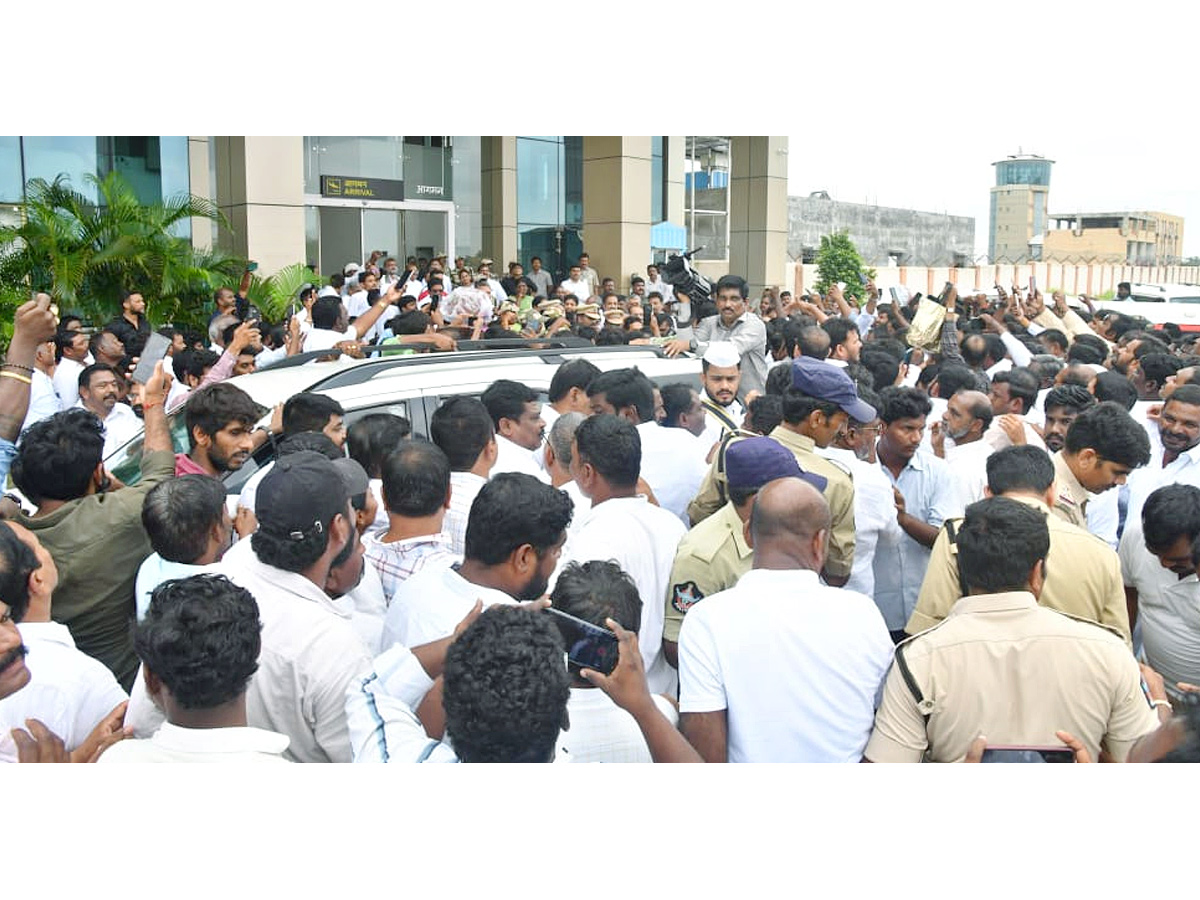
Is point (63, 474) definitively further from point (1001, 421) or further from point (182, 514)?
point (1001, 421)

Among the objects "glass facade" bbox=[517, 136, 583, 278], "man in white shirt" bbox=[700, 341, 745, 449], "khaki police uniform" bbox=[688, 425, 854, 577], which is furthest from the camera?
"glass facade" bbox=[517, 136, 583, 278]

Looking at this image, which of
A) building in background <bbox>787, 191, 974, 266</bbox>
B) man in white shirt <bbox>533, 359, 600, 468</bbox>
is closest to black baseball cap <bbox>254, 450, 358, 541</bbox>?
man in white shirt <bbox>533, 359, 600, 468</bbox>

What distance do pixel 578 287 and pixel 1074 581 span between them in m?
15.4

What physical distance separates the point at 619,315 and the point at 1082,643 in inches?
384

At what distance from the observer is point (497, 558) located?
301 cm

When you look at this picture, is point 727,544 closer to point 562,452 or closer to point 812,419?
point 812,419

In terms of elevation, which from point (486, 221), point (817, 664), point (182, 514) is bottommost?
point (817, 664)

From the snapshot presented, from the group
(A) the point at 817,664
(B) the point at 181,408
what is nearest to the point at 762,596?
(A) the point at 817,664

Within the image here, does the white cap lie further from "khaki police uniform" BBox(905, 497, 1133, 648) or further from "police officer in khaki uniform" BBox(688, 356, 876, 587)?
"khaki police uniform" BBox(905, 497, 1133, 648)

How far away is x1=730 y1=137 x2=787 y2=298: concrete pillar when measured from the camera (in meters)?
24.0

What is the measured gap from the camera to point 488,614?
7.36ft

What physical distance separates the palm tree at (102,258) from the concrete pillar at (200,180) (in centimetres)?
289

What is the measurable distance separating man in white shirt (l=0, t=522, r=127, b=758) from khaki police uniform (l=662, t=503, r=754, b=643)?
1868 millimetres

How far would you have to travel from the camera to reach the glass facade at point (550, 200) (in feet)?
74.3
